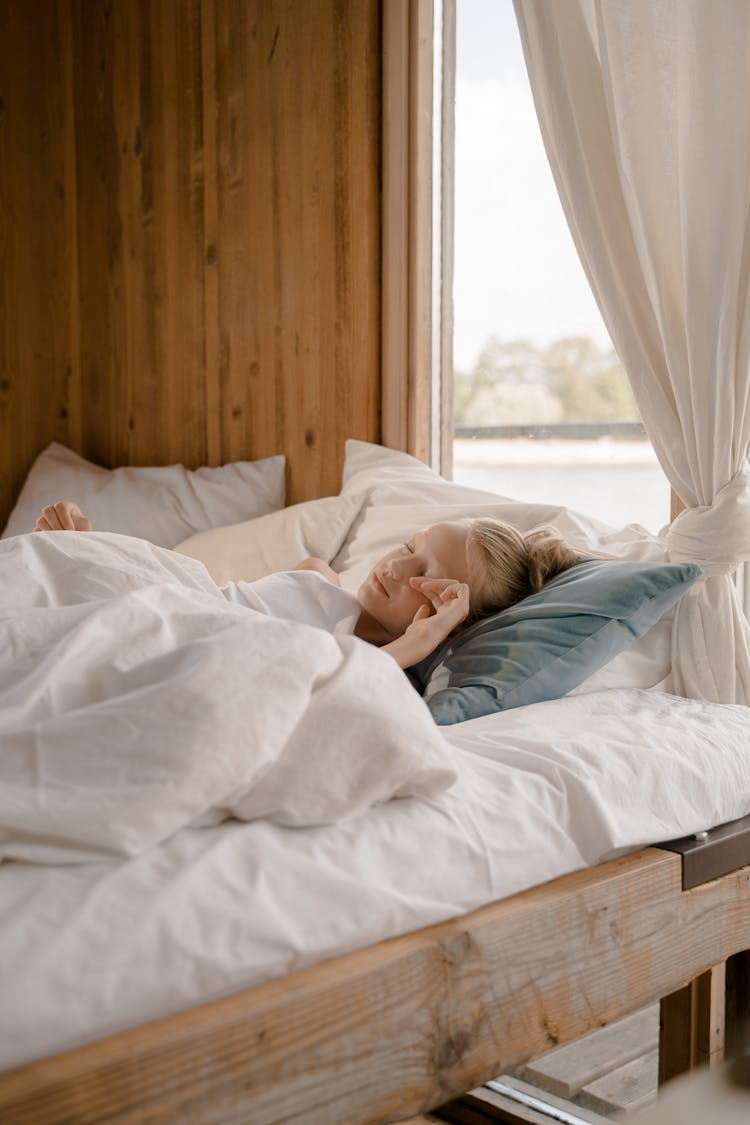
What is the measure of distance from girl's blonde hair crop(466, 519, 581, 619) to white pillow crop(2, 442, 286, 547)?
3.90 ft

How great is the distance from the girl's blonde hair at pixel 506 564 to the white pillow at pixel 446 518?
3.6 inches

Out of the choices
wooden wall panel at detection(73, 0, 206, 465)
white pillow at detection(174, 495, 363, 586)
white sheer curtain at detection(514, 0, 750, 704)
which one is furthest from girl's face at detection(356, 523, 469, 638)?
wooden wall panel at detection(73, 0, 206, 465)

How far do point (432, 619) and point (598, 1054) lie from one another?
2.76 ft

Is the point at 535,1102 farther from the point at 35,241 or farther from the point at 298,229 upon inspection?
the point at 35,241

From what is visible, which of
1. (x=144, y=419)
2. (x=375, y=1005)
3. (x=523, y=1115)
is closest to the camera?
(x=375, y=1005)

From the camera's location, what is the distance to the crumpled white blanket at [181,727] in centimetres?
93

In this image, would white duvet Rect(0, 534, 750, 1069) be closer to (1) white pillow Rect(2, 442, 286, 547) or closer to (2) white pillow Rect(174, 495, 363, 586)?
(2) white pillow Rect(174, 495, 363, 586)

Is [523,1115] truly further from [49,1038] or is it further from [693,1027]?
[49,1038]

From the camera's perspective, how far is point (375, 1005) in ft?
3.19

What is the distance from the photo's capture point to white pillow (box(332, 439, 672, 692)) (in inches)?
67.6

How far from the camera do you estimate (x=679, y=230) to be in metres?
1.75

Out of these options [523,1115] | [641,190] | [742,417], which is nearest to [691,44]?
[641,190]

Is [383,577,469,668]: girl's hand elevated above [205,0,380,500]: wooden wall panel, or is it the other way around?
[205,0,380,500]: wooden wall panel

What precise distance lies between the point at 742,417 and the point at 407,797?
0.90 m
